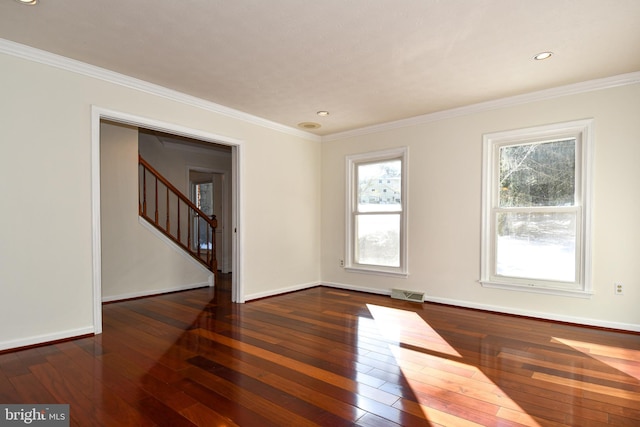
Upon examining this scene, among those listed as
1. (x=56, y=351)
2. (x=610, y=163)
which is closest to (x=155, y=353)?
(x=56, y=351)

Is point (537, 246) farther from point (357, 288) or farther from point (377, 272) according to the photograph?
point (357, 288)

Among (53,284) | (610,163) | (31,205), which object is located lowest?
(53,284)

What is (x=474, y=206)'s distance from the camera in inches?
177

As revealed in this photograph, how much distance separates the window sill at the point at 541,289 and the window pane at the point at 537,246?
0.12 m

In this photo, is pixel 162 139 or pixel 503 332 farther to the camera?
pixel 162 139

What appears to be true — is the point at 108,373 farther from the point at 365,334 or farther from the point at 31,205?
the point at 365,334

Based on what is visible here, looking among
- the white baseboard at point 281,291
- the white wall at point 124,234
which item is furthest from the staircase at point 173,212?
the white baseboard at point 281,291

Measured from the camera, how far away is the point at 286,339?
3350 mm

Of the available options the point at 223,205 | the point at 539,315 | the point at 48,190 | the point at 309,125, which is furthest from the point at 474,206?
the point at 223,205

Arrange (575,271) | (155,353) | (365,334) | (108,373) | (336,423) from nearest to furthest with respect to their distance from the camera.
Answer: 1. (336,423)
2. (108,373)
3. (155,353)
4. (365,334)
5. (575,271)

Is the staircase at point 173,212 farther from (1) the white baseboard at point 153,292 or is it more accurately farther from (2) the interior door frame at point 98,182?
(2) the interior door frame at point 98,182

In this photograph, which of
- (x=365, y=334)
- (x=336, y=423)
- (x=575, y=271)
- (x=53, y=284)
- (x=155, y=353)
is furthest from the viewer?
(x=575, y=271)

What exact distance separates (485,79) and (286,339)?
127 inches

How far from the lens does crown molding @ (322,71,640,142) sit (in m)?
3.61
